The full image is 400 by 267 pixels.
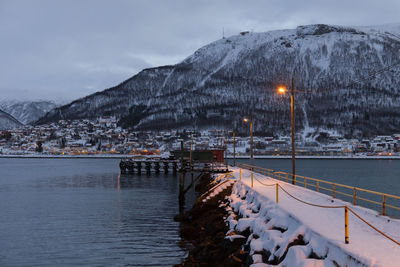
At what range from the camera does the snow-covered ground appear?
8734mm

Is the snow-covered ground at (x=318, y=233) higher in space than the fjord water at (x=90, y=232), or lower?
higher

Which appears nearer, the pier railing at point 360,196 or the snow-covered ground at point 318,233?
the snow-covered ground at point 318,233

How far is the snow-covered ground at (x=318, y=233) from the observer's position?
8.73 meters

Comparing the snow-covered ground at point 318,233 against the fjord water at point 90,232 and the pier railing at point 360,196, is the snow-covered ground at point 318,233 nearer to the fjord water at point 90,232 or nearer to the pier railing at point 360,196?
the pier railing at point 360,196

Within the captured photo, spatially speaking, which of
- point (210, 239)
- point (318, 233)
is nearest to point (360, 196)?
point (210, 239)

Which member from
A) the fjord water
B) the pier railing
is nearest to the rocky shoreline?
the fjord water

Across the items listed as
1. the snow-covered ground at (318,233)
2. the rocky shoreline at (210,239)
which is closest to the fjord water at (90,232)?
the rocky shoreline at (210,239)

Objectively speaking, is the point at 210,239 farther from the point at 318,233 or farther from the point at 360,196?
the point at 360,196

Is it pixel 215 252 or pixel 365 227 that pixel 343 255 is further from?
pixel 215 252

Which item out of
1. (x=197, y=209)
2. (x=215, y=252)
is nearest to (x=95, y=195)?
(x=197, y=209)

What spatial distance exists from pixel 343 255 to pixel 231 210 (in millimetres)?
12127

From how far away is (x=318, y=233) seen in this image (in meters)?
10.6

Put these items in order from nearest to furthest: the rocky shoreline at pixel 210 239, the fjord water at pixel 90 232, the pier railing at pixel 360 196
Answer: the rocky shoreline at pixel 210 239 → the pier railing at pixel 360 196 → the fjord water at pixel 90 232

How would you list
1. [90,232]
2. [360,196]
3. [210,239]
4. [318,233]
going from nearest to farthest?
[318,233]
[210,239]
[90,232]
[360,196]
